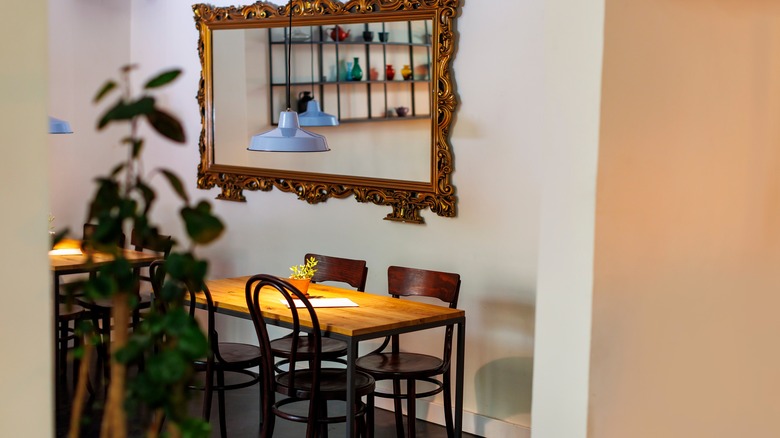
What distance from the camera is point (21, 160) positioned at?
4.14 feet

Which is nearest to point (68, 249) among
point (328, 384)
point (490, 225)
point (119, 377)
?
point (328, 384)

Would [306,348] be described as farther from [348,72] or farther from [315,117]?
[348,72]

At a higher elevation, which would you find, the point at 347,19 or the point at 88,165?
the point at 347,19

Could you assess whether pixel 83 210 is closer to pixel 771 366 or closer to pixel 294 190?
pixel 294 190

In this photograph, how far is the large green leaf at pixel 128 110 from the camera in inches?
41.3

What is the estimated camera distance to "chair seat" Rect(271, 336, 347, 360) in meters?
4.20

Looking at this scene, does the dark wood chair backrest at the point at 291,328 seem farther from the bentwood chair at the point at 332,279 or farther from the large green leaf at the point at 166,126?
the large green leaf at the point at 166,126

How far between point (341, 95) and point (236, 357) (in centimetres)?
168

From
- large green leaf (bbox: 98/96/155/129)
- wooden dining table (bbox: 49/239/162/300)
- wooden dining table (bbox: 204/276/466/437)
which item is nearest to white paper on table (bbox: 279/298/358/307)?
wooden dining table (bbox: 204/276/466/437)

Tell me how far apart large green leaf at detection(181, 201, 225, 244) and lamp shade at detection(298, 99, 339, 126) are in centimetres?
405

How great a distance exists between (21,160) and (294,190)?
4.32 metres

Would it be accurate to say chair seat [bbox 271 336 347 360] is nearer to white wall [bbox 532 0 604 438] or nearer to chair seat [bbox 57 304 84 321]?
chair seat [bbox 57 304 84 321]

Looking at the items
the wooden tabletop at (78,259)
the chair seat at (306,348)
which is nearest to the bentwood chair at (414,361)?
the chair seat at (306,348)

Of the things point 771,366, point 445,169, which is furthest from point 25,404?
point 445,169
